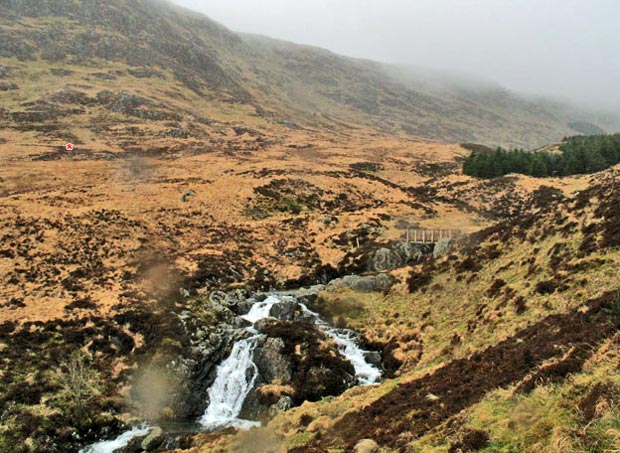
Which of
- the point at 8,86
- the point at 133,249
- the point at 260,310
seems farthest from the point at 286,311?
the point at 8,86

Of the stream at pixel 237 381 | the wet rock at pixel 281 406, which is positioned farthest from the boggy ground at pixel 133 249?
the wet rock at pixel 281 406

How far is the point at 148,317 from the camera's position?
3219cm

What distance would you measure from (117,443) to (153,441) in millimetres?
2341

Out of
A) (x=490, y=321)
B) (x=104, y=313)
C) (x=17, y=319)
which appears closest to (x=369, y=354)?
(x=490, y=321)

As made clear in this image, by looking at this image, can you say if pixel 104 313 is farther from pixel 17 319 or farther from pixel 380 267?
pixel 380 267

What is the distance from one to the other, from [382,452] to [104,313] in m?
26.9

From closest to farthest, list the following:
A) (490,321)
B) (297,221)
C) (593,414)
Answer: (593,414)
(490,321)
(297,221)

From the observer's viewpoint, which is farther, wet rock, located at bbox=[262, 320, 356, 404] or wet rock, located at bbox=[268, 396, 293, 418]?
wet rock, located at bbox=[262, 320, 356, 404]

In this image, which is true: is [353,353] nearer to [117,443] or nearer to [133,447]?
[133,447]

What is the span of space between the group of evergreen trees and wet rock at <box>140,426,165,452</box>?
90.0m

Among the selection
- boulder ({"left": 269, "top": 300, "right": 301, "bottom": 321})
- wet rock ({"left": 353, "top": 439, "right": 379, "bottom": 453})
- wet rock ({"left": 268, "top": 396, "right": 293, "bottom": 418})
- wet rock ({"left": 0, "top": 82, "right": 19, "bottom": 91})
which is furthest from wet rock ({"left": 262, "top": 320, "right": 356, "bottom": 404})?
wet rock ({"left": 0, "top": 82, "right": 19, "bottom": 91})

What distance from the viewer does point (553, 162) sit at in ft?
318

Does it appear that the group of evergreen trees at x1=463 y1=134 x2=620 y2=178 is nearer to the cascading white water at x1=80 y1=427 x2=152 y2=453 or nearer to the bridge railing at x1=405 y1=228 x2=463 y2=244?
the bridge railing at x1=405 y1=228 x2=463 y2=244

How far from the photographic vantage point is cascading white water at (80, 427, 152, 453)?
21.9m
